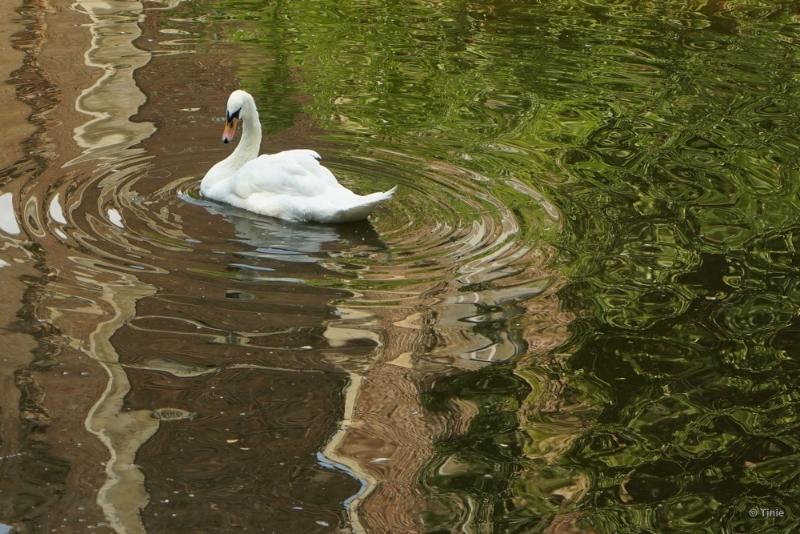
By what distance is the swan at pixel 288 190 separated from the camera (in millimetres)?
7582

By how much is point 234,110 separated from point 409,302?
2.57 m

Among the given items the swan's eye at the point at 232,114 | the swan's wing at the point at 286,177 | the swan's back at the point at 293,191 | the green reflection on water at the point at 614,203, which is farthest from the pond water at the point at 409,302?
the swan's eye at the point at 232,114

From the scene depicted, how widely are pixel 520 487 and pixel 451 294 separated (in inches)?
68.9

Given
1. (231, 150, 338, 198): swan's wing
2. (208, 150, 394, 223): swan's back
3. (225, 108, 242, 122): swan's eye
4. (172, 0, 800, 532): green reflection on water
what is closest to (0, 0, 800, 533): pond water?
(172, 0, 800, 532): green reflection on water

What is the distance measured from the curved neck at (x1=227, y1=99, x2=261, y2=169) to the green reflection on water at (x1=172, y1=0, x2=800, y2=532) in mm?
881

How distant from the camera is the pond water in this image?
4965 millimetres

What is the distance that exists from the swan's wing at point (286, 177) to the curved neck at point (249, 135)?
1.37 ft

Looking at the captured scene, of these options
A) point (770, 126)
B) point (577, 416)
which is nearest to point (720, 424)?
point (577, 416)

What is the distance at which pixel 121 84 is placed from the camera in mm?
10328

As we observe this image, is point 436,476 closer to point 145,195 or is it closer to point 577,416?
point 577,416

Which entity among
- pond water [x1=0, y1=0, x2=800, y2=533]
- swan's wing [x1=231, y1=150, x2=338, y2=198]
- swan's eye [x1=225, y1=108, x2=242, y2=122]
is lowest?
pond water [x1=0, y1=0, x2=800, y2=533]

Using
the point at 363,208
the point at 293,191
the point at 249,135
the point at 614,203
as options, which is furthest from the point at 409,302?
the point at 249,135

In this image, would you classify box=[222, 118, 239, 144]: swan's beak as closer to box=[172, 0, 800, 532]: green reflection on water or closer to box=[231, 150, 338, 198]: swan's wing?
box=[231, 150, 338, 198]: swan's wing

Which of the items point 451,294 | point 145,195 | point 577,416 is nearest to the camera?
point 577,416
